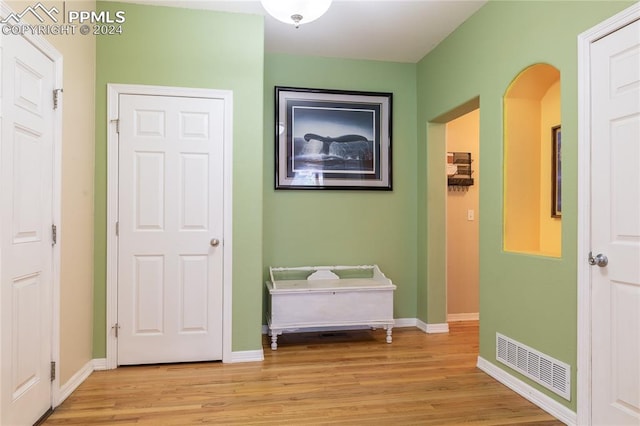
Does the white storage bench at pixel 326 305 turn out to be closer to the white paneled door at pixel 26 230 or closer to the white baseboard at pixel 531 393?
the white baseboard at pixel 531 393

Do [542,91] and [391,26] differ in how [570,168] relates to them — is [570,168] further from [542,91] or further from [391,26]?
[391,26]

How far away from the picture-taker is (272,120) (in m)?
3.94

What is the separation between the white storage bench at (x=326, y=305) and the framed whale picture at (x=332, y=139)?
1019mm

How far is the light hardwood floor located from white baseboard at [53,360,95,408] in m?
0.04

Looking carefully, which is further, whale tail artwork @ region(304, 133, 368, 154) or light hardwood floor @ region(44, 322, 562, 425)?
whale tail artwork @ region(304, 133, 368, 154)

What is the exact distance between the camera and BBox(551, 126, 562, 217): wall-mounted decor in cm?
287

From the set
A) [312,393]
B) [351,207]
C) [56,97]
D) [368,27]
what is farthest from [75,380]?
[368,27]

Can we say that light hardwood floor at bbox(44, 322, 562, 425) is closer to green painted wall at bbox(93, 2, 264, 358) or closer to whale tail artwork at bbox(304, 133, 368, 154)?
green painted wall at bbox(93, 2, 264, 358)

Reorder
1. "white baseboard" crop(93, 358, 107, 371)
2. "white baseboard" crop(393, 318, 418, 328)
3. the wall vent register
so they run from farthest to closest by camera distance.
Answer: "white baseboard" crop(393, 318, 418, 328) → "white baseboard" crop(93, 358, 107, 371) → the wall vent register

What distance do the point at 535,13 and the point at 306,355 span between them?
3004 millimetres

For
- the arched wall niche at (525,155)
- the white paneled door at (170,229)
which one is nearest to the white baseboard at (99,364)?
the white paneled door at (170,229)

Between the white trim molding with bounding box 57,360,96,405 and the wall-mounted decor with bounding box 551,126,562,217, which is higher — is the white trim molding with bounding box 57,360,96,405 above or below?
below

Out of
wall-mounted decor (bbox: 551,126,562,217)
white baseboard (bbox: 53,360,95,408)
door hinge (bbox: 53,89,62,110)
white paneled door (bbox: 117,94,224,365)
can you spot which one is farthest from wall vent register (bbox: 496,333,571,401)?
door hinge (bbox: 53,89,62,110)

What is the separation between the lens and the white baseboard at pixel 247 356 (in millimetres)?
3164
